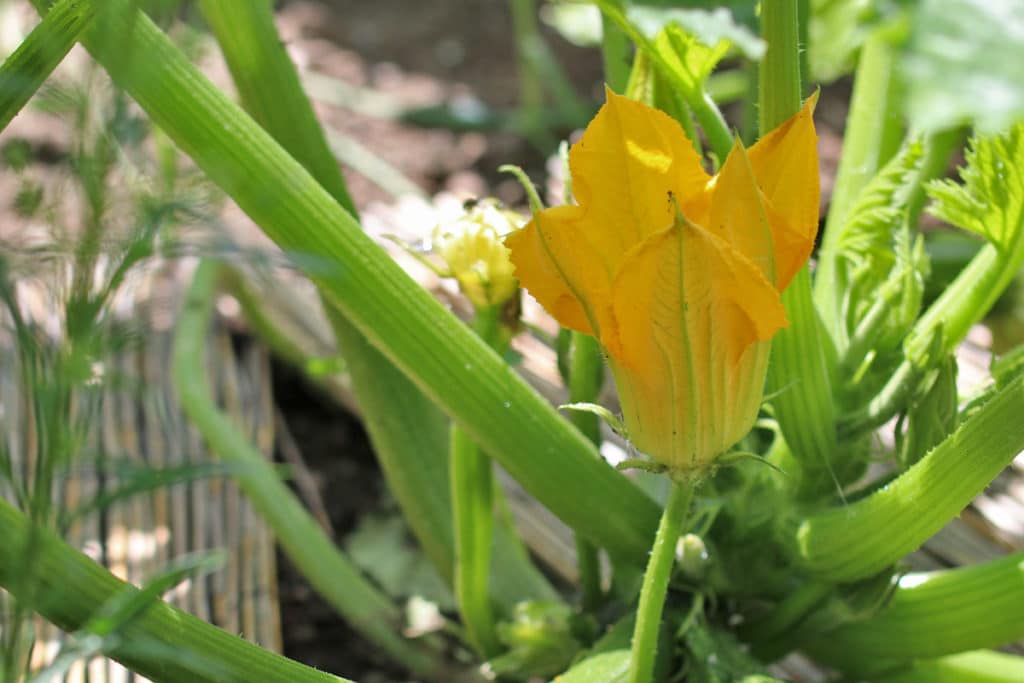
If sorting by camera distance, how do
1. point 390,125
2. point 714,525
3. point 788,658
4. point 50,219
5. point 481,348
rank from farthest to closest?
point 390,125 → point 788,658 → point 714,525 → point 481,348 → point 50,219

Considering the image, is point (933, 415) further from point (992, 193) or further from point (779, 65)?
point (779, 65)

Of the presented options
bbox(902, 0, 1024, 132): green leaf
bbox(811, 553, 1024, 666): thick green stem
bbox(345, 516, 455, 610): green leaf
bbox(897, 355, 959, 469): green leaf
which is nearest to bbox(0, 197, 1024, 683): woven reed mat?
bbox(345, 516, 455, 610): green leaf

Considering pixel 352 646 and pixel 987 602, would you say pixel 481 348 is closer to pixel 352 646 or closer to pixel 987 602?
pixel 987 602

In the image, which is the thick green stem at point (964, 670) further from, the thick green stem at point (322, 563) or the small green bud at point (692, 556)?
the thick green stem at point (322, 563)

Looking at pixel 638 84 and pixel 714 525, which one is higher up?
pixel 638 84

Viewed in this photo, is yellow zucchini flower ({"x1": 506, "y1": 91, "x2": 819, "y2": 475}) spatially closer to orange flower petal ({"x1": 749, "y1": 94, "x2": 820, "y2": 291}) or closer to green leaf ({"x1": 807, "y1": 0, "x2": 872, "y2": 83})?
orange flower petal ({"x1": 749, "y1": 94, "x2": 820, "y2": 291})

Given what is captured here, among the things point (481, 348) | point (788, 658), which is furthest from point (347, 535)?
point (481, 348)
